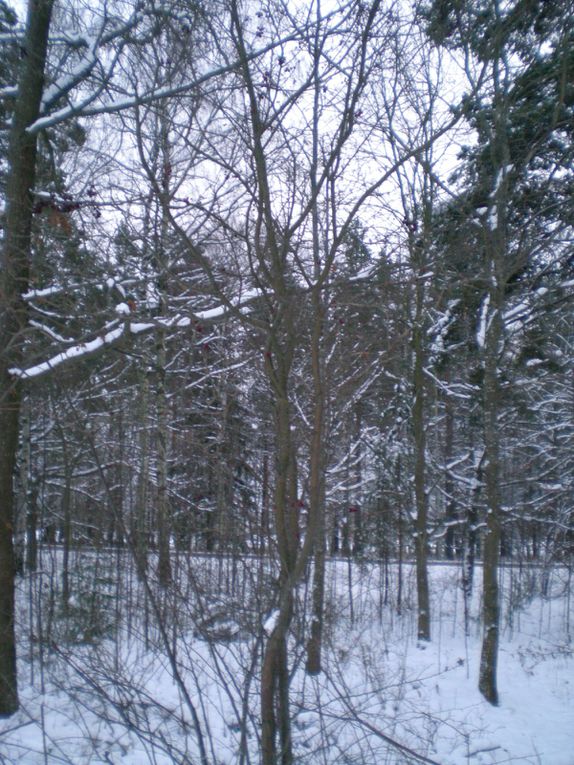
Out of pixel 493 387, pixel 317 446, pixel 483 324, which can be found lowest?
pixel 317 446

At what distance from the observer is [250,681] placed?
2.75m

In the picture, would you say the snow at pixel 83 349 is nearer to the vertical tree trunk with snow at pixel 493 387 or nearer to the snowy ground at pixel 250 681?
the snowy ground at pixel 250 681

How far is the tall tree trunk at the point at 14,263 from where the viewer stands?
685 cm

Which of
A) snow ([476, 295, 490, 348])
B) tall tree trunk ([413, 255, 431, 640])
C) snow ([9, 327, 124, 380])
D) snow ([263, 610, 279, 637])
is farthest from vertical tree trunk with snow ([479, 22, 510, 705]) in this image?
snow ([263, 610, 279, 637])

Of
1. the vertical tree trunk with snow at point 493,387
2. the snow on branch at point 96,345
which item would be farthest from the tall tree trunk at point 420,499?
the snow on branch at point 96,345

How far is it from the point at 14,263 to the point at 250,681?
5501 mm

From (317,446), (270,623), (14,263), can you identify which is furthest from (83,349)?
(270,623)

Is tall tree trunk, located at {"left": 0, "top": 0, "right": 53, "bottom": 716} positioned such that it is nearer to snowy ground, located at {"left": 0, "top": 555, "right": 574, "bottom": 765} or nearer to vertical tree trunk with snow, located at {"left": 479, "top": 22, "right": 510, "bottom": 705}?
snowy ground, located at {"left": 0, "top": 555, "right": 574, "bottom": 765}

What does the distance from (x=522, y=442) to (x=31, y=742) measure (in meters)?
9.94

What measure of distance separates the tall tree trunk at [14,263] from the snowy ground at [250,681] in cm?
34

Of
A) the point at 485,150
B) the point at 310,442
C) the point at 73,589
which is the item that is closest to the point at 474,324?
the point at 485,150

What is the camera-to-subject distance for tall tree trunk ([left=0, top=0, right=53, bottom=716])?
22.5ft

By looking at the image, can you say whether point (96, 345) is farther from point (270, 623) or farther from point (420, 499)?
point (420, 499)

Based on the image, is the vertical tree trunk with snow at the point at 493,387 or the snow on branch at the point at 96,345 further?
the vertical tree trunk with snow at the point at 493,387
